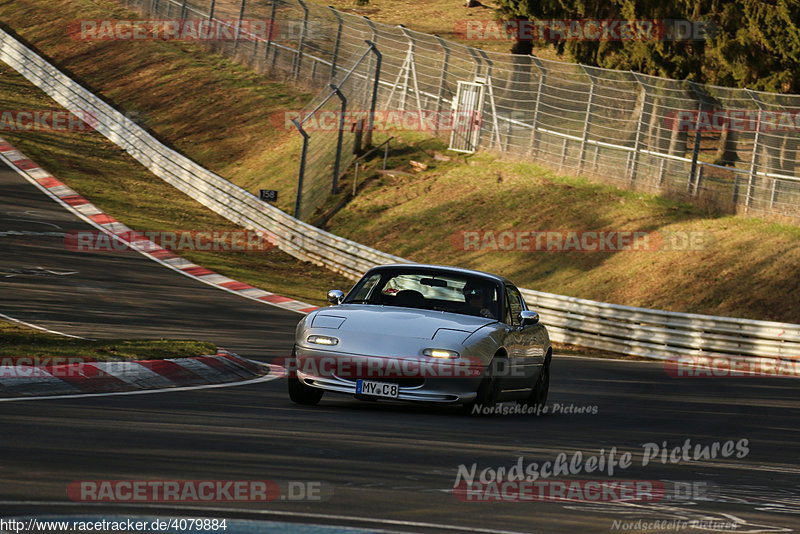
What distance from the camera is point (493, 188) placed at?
34562mm

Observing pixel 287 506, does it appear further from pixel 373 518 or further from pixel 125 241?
pixel 125 241

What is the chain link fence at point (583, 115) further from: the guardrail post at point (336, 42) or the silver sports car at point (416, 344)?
the silver sports car at point (416, 344)

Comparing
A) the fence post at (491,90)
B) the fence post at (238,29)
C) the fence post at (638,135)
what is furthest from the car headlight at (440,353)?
the fence post at (238,29)

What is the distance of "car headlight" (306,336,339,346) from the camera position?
1054cm

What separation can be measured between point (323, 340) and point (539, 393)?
10.0 ft

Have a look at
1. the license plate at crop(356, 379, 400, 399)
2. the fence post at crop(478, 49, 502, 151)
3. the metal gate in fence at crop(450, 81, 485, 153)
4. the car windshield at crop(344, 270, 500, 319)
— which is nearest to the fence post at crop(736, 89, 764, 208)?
the fence post at crop(478, 49, 502, 151)

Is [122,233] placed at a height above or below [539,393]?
below

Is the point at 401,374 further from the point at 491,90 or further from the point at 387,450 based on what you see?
the point at 491,90

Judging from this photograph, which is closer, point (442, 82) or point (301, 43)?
point (442, 82)

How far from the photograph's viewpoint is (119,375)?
36.2 feet

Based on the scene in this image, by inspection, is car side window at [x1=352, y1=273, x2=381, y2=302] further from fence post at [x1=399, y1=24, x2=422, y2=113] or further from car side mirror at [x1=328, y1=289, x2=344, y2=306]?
fence post at [x1=399, y1=24, x2=422, y2=113]

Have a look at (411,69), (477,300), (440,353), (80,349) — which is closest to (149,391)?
(80,349)

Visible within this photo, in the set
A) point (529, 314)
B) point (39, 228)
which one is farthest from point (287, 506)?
point (39, 228)

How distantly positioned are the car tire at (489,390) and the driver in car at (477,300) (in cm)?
64
